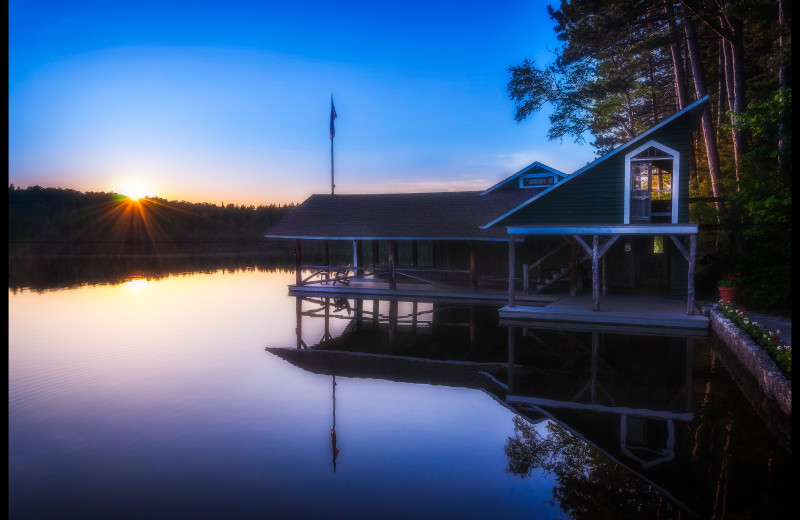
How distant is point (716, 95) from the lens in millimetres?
29016

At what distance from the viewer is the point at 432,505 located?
5.94 m

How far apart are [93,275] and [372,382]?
33297 millimetres

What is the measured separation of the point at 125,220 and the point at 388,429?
88587 mm

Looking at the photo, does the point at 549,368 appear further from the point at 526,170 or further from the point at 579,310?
the point at 526,170

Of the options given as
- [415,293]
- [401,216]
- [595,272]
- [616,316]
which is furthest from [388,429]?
[401,216]

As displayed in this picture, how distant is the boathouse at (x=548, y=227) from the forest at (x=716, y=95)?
68.6 inches

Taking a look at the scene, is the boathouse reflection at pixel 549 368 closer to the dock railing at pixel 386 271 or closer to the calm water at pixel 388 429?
the calm water at pixel 388 429

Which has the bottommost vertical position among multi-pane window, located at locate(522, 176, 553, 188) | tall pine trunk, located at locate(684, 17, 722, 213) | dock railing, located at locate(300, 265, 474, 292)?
dock railing, located at locate(300, 265, 474, 292)

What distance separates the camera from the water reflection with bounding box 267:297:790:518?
6.00 meters

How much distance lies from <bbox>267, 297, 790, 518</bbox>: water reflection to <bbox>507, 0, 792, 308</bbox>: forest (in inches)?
200

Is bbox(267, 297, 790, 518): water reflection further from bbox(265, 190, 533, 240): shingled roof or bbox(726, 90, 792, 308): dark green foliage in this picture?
bbox(265, 190, 533, 240): shingled roof

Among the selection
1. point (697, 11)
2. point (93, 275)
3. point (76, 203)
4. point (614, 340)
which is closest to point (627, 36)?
point (697, 11)

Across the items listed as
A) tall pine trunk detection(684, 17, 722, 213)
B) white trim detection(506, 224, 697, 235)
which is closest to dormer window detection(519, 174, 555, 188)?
tall pine trunk detection(684, 17, 722, 213)

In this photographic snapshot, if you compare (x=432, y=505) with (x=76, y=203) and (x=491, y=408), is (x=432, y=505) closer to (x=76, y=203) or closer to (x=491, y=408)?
(x=491, y=408)
